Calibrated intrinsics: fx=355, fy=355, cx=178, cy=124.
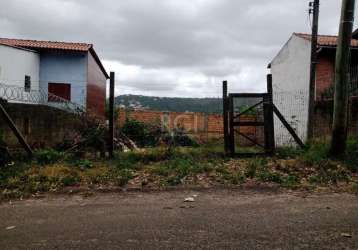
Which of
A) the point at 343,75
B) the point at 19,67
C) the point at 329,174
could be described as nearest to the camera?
the point at 329,174

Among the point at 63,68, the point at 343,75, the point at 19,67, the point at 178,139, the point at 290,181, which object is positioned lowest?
the point at 290,181

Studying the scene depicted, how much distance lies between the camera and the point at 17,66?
20.2 m

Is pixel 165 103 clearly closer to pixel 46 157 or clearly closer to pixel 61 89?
pixel 61 89

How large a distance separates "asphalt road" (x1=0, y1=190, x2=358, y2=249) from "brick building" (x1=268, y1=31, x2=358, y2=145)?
381 inches

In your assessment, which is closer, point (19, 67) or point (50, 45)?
point (19, 67)

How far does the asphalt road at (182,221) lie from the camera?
3666 millimetres

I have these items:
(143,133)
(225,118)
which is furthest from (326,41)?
(225,118)

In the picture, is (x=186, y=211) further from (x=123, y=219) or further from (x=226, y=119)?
(x=226, y=119)

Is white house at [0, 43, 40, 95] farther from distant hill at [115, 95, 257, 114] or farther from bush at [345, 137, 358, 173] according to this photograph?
bush at [345, 137, 358, 173]

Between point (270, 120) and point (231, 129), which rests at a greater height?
point (270, 120)

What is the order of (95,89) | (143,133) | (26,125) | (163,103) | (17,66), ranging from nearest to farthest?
(26,125)
(143,133)
(17,66)
(95,89)
(163,103)

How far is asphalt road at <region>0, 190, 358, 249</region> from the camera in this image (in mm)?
3666

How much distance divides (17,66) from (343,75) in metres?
17.8

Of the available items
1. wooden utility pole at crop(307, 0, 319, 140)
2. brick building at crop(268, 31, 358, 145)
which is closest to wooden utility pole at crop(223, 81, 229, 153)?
wooden utility pole at crop(307, 0, 319, 140)
